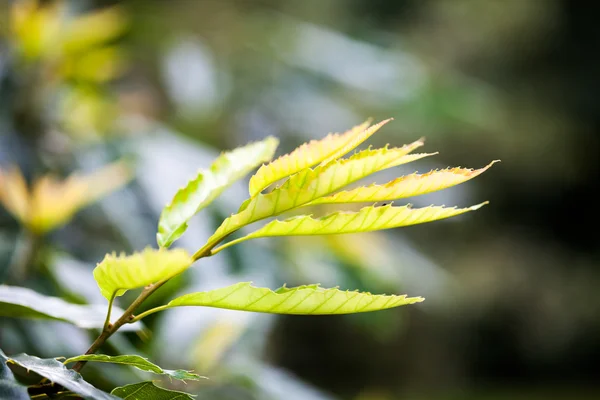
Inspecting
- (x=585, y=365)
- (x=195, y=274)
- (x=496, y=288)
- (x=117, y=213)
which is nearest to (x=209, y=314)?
(x=195, y=274)

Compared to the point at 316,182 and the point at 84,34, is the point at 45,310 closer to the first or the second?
the point at 316,182

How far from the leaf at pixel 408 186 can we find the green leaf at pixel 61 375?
0.10m

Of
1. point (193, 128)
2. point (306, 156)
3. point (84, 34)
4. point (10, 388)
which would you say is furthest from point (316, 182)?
point (193, 128)

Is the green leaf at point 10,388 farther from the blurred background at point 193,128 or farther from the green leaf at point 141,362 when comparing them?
the blurred background at point 193,128

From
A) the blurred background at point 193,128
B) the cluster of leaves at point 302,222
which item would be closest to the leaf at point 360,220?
the cluster of leaves at point 302,222

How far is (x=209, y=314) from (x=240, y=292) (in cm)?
41

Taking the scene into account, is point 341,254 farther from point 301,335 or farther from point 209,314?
point 301,335

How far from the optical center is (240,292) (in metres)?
0.25

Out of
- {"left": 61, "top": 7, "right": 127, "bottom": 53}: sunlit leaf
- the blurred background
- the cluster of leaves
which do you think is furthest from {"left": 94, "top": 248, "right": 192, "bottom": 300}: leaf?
{"left": 61, "top": 7, "right": 127, "bottom": 53}: sunlit leaf

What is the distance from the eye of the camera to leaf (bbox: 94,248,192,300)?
226 mm

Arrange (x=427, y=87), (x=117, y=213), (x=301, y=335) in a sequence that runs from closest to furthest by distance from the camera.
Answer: (x=117, y=213) < (x=427, y=87) < (x=301, y=335)

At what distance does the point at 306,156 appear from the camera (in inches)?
9.9

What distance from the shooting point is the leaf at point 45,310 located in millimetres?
306

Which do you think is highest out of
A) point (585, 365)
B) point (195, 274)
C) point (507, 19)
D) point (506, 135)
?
point (507, 19)
